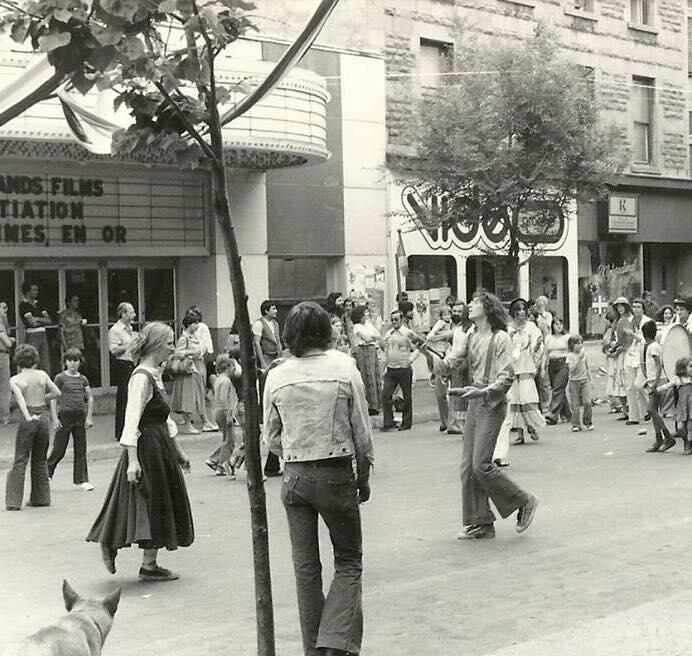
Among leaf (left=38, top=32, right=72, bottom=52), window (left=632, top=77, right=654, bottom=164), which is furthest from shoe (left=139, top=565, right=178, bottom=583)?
window (left=632, top=77, right=654, bottom=164)

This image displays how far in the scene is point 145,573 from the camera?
8.28 metres

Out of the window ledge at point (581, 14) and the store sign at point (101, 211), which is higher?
the window ledge at point (581, 14)

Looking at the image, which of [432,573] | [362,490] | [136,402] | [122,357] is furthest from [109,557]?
[122,357]

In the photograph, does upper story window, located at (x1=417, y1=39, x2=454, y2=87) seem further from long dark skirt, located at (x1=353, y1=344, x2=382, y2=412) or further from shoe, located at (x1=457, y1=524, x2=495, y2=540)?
shoe, located at (x1=457, y1=524, x2=495, y2=540)

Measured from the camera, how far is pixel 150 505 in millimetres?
8125

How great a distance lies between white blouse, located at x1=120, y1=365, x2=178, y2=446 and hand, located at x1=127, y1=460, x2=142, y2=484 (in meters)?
0.13

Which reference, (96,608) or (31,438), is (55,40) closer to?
(96,608)

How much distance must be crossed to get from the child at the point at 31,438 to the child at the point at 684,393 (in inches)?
279

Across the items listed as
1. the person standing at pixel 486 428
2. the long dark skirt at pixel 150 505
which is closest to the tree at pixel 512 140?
the person standing at pixel 486 428

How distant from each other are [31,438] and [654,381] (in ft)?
24.6

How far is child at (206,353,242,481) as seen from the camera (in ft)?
42.7

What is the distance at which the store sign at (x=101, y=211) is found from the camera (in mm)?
18969

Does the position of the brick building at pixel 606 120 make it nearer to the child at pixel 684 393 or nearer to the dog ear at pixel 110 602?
the child at pixel 684 393

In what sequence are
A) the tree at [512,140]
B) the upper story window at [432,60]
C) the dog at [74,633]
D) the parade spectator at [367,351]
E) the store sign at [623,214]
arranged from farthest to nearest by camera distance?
1. the store sign at [623,214]
2. the upper story window at [432,60]
3. the tree at [512,140]
4. the parade spectator at [367,351]
5. the dog at [74,633]
